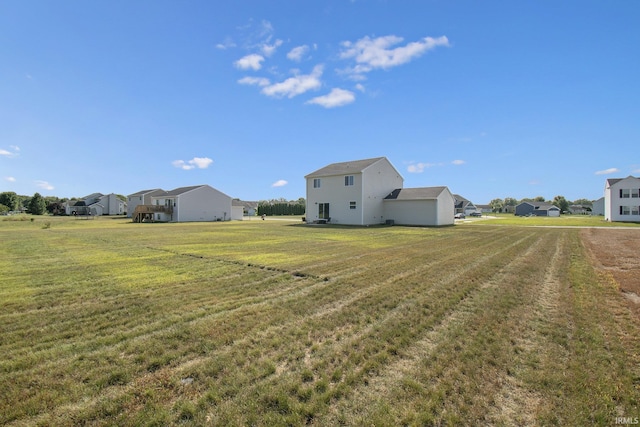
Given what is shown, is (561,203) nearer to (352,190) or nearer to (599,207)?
(599,207)

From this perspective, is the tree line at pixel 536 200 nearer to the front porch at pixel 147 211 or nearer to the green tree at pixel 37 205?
the front porch at pixel 147 211

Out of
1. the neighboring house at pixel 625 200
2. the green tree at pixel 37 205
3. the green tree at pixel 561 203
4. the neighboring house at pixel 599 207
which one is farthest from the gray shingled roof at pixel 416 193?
the green tree at pixel 561 203

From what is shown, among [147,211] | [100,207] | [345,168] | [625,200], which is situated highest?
[345,168]

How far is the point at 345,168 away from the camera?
30688mm

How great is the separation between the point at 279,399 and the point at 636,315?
234 inches

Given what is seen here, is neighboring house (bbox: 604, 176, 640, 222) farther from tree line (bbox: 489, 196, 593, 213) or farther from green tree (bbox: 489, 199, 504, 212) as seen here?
green tree (bbox: 489, 199, 504, 212)

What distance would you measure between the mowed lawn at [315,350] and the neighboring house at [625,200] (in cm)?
4677

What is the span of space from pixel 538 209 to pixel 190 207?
288 ft

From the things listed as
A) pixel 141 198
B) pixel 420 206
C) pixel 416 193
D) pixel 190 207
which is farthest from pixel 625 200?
pixel 141 198

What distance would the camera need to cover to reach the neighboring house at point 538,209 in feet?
262

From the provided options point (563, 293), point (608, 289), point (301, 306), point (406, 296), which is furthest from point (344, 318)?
point (608, 289)

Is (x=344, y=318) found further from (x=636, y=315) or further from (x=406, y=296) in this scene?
(x=636, y=315)

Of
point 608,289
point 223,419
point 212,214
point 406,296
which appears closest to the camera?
point 223,419

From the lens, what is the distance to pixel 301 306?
5.20 m
